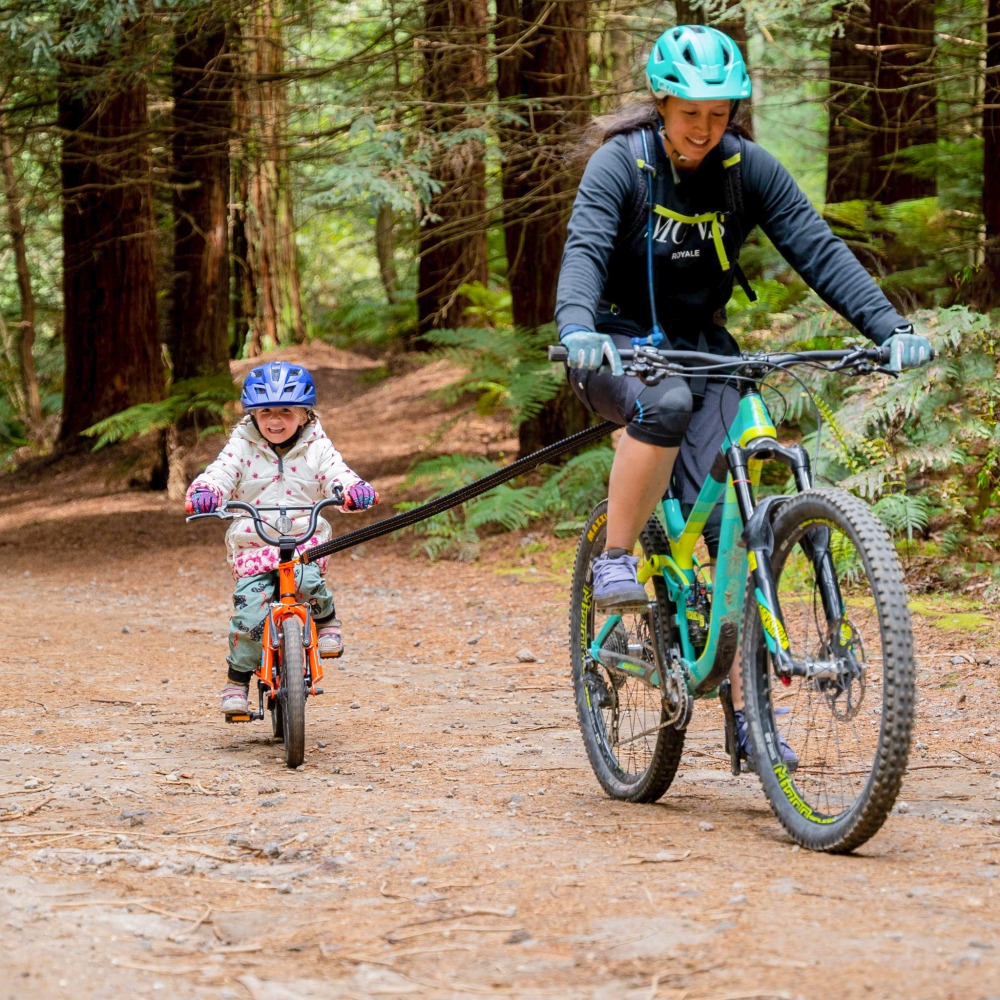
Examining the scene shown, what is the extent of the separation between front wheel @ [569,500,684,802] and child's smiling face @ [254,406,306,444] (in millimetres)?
1549

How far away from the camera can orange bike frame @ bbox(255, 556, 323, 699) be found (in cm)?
537

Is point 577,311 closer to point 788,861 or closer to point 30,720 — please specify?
point 788,861

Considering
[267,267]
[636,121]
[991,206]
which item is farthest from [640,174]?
[267,267]

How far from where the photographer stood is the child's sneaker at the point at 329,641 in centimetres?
562

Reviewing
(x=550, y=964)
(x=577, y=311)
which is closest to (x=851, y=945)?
(x=550, y=964)

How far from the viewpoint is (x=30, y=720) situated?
20.0 feet

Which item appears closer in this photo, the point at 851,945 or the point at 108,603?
the point at 851,945

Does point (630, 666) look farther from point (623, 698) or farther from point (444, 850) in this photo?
point (444, 850)

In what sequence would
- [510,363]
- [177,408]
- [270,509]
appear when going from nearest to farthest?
[270,509]
[510,363]
[177,408]

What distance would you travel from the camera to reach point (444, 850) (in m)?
3.79

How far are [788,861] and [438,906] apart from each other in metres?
0.99

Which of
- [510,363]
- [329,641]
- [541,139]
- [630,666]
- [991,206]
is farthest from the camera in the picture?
[510,363]

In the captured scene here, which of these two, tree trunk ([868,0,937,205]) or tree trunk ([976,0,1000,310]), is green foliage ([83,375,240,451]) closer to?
tree trunk ([868,0,937,205])

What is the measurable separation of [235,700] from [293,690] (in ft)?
1.77
